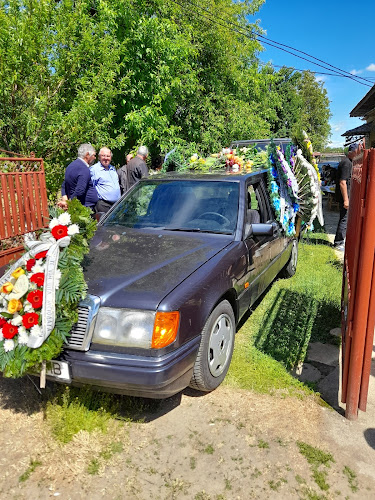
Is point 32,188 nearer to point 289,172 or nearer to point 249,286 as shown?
point 249,286

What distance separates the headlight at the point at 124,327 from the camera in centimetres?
241

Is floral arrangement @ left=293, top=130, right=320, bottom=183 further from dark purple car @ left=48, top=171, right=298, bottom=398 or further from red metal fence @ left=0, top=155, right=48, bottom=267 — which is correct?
red metal fence @ left=0, top=155, right=48, bottom=267

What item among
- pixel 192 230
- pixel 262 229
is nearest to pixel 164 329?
pixel 192 230

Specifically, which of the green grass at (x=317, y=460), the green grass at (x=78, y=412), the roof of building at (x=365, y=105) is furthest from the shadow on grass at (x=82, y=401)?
the roof of building at (x=365, y=105)

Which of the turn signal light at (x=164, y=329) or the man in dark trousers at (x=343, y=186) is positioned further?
the man in dark trousers at (x=343, y=186)

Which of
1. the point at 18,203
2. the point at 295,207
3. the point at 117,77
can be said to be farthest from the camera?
the point at 117,77

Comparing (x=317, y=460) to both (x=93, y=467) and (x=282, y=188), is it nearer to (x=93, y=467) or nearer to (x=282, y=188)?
(x=93, y=467)

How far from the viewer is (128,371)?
238cm

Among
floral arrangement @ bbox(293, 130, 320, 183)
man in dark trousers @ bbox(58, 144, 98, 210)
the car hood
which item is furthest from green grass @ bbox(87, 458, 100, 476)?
floral arrangement @ bbox(293, 130, 320, 183)

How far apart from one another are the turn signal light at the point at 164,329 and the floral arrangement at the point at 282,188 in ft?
9.29

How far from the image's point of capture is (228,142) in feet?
45.1

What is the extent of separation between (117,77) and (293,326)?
775 cm

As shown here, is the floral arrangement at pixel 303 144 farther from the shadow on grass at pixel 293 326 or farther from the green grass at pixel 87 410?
the green grass at pixel 87 410

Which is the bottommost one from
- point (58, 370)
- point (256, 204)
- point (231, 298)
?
point (58, 370)
